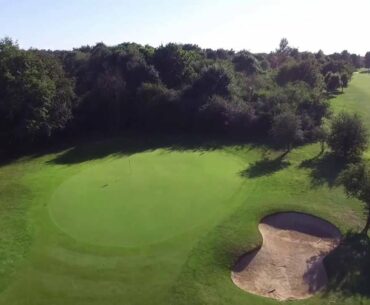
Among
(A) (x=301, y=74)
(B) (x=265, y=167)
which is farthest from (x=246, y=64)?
(B) (x=265, y=167)

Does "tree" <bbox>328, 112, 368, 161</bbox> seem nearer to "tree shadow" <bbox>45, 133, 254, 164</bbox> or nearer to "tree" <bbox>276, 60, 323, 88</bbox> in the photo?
"tree shadow" <bbox>45, 133, 254, 164</bbox>

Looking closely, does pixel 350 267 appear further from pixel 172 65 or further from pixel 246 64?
pixel 246 64

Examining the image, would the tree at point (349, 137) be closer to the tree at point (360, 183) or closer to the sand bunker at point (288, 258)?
the tree at point (360, 183)

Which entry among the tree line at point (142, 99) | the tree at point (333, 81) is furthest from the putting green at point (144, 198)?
the tree at point (333, 81)

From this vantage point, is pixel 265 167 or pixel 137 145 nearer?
pixel 265 167

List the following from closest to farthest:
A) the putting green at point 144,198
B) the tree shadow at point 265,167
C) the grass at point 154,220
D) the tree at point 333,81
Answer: the grass at point 154,220 → the putting green at point 144,198 → the tree shadow at point 265,167 → the tree at point 333,81
